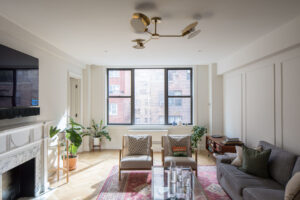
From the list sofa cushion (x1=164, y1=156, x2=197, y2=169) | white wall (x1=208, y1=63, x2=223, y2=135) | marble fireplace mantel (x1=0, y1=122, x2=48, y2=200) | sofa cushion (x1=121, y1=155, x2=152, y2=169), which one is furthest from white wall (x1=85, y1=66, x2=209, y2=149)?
marble fireplace mantel (x1=0, y1=122, x2=48, y2=200)

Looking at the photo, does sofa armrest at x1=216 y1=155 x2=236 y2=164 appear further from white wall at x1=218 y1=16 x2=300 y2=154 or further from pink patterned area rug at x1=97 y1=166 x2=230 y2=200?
white wall at x1=218 y1=16 x2=300 y2=154

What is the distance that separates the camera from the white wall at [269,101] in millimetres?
2689

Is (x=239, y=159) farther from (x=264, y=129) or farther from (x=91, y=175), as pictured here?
(x=91, y=175)

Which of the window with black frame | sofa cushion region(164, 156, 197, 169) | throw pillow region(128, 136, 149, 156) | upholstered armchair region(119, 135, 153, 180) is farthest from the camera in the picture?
the window with black frame

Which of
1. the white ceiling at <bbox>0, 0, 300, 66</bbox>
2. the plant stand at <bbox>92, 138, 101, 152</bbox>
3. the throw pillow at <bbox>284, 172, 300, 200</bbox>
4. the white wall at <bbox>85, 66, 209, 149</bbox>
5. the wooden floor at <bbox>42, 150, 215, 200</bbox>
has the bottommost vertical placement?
the wooden floor at <bbox>42, 150, 215, 200</bbox>

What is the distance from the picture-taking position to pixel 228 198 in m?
2.85

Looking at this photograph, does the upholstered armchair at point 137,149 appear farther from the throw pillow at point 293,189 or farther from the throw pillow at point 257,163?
the throw pillow at point 293,189

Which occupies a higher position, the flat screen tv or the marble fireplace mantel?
the flat screen tv

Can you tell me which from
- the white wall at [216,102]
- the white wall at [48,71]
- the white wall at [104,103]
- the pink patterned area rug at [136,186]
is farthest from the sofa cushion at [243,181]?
the white wall at [48,71]

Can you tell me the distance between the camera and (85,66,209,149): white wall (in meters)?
5.58

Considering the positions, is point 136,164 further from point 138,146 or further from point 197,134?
point 197,134

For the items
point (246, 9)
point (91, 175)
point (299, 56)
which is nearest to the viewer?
point (246, 9)

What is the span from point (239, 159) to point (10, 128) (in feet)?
10.9

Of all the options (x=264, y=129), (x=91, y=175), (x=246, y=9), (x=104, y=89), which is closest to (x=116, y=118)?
(x=104, y=89)
